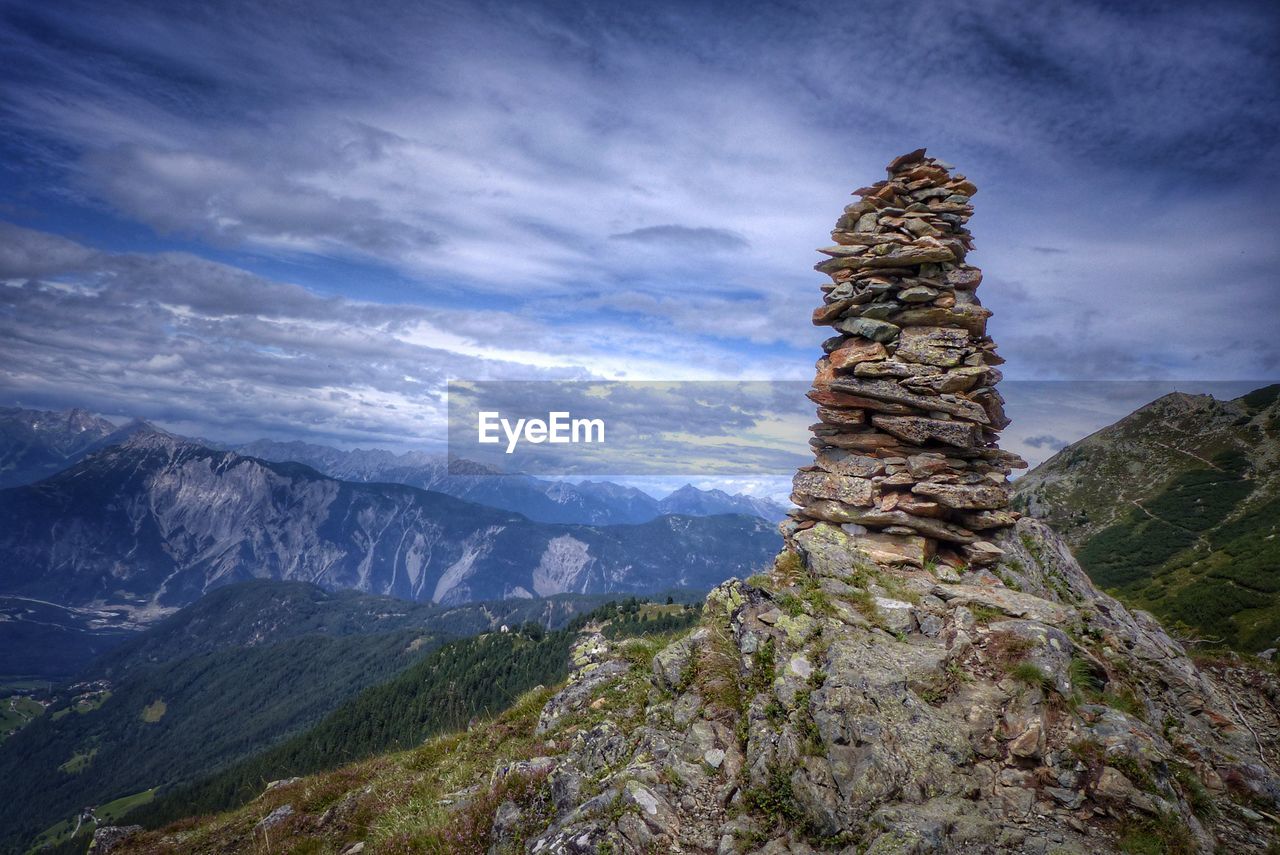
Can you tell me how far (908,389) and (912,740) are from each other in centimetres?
1226

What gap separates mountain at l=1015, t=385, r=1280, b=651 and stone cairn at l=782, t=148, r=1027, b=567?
316 ft

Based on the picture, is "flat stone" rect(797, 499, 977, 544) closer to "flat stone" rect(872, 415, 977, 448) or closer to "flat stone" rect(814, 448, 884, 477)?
"flat stone" rect(814, 448, 884, 477)

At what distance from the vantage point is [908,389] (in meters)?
20.0

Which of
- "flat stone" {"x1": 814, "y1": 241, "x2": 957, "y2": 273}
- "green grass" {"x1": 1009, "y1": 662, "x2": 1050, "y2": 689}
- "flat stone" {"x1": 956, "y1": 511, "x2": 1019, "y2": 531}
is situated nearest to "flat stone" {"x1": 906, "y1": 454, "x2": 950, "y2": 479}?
"flat stone" {"x1": 956, "y1": 511, "x2": 1019, "y2": 531}

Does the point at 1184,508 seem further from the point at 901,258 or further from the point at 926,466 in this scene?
the point at 901,258

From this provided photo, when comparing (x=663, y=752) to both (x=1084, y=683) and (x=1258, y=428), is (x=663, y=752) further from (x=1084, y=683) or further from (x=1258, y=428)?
(x=1258, y=428)

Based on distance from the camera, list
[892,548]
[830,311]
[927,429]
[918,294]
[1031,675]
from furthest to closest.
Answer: [830,311], [918,294], [927,429], [892,548], [1031,675]

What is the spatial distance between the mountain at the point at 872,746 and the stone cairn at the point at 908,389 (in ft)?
5.48

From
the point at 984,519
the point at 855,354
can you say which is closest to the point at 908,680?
the point at 984,519

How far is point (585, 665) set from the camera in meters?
23.4

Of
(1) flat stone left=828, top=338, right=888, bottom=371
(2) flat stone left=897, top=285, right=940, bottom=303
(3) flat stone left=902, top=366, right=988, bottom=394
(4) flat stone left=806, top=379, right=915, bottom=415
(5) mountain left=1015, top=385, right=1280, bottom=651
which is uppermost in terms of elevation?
(2) flat stone left=897, top=285, right=940, bottom=303

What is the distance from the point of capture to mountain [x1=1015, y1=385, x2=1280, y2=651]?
95.8m

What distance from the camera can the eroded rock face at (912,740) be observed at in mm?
10219

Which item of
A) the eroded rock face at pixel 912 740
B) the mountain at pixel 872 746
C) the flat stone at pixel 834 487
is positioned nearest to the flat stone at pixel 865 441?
the flat stone at pixel 834 487
